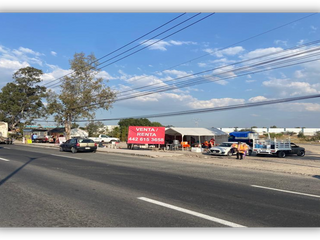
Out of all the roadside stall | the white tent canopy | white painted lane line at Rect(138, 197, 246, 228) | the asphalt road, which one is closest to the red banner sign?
the roadside stall

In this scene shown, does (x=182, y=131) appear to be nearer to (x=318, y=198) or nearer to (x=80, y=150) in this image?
(x=80, y=150)

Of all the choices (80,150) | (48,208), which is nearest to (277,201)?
(48,208)

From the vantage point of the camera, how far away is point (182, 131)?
3316 centimetres

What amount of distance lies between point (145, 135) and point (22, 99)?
149ft

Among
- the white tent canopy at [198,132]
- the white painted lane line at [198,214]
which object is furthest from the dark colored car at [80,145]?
the white painted lane line at [198,214]

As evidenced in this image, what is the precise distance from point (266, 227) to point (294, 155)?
26.1 meters

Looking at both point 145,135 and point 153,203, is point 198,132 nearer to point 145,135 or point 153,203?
point 145,135

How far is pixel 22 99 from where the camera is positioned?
214 ft

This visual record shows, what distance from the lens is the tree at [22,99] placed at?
211 feet

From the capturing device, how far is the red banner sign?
31.6m

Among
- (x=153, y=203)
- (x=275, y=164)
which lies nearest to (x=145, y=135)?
(x=275, y=164)

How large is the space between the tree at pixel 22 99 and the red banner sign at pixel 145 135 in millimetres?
40131

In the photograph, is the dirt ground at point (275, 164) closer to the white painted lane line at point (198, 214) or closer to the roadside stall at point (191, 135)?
the roadside stall at point (191, 135)
